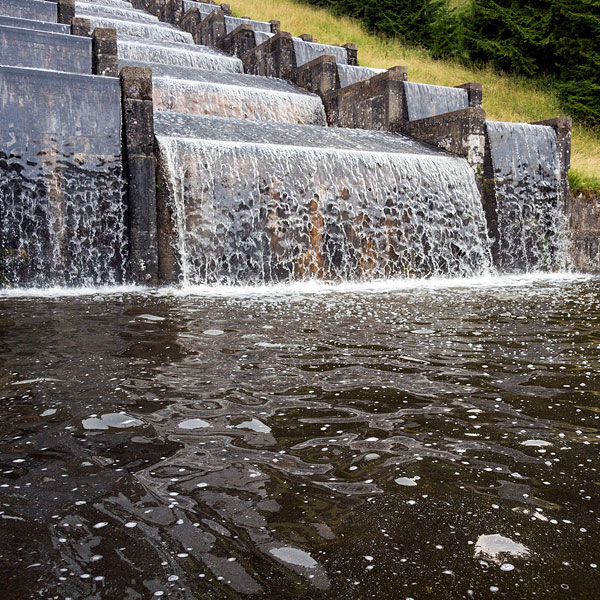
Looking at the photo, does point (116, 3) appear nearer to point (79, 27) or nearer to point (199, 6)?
point (199, 6)

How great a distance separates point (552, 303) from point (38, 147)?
670 cm

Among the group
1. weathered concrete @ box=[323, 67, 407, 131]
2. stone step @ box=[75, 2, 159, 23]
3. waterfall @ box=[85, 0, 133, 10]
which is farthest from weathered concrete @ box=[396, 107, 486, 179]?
waterfall @ box=[85, 0, 133, 10]

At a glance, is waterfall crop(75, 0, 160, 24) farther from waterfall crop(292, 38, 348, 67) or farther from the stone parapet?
waterfall crop(292, 38, 348, 67)

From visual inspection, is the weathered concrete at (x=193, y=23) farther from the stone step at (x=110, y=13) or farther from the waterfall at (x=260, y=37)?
the waterfall at (x=260, y=37)

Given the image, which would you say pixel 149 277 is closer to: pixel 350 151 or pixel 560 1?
pixel 350 151

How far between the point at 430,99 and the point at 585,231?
447 centimetres

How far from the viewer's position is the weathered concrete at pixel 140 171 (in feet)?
27.7

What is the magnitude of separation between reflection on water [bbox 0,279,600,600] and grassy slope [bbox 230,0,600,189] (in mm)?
11785

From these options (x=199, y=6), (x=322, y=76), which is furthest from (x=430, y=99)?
(x=199, y=6)

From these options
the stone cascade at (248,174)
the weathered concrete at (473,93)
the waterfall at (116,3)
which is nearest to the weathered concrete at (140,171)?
the stone cascade at (248,174)

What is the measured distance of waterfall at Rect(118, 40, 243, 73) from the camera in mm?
15688

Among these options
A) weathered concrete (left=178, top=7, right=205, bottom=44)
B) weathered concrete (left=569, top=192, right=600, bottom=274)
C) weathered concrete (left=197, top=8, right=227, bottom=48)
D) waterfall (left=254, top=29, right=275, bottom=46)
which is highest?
weathered concrete (left=178, top=7, right=205, bottom=44)

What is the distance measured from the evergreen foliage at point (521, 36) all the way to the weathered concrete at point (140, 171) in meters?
16.8

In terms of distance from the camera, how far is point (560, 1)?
22094 mm
